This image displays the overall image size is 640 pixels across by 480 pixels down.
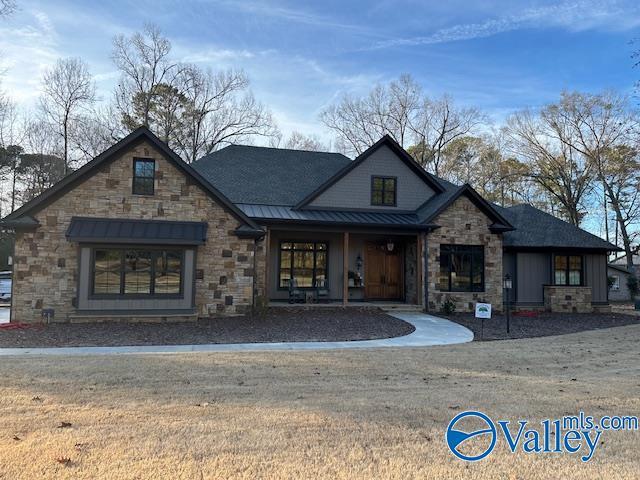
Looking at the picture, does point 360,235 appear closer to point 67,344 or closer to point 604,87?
point 67,344

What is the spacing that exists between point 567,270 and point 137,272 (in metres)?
16.0

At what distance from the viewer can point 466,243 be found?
15859 mm

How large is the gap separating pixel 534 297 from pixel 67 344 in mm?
15994

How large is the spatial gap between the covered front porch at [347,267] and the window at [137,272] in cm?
403

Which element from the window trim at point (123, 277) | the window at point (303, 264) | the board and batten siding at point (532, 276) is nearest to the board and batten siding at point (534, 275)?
the board and batten siding at point (532, 276)

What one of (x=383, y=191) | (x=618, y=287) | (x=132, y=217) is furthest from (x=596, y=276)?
(x=132, y=217)

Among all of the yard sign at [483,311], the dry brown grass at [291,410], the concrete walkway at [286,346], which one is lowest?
the concrete walkway at [286,346]

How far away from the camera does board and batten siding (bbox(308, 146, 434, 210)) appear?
16.3m

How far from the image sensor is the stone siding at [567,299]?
16.6 meters

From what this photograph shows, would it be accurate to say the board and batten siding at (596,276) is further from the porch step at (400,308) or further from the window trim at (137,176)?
the window trim at (137,176)

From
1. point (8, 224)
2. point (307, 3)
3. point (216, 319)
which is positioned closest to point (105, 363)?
point (216, 319)

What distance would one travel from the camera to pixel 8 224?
11.5m

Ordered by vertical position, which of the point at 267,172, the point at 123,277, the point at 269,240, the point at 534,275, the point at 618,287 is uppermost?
the point at 267,172

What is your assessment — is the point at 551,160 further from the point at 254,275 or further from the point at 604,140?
the point at 254,275
